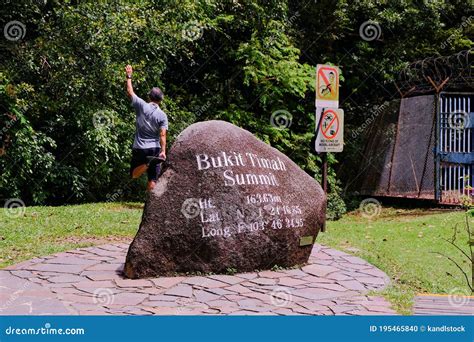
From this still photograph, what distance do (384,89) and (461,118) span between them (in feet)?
11.1

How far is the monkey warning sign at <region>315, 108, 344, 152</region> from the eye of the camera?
31.1 feet

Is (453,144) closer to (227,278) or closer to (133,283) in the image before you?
(227,278)

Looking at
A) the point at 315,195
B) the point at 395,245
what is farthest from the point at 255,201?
the point at 395,245

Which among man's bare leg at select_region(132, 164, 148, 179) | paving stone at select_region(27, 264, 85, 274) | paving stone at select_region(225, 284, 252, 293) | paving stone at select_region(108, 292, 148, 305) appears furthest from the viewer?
man's bare leg at select_region(132, 164, 148, 179)

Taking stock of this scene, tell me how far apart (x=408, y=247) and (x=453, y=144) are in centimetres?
596

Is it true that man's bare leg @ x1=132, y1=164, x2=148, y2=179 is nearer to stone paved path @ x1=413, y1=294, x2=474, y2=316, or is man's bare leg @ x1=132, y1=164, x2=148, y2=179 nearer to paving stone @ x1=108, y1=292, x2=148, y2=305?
paving stone @ x1=108, y1=292, x2=148, y2=305

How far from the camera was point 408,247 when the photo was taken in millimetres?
8812

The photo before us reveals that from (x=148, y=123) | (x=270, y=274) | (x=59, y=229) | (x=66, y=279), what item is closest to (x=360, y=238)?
(x=270, y=274)

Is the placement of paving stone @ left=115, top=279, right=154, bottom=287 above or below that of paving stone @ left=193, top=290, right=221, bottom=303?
below

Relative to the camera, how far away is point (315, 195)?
7176 millimetres

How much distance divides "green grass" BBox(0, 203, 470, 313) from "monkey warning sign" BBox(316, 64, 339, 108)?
7.36 ft

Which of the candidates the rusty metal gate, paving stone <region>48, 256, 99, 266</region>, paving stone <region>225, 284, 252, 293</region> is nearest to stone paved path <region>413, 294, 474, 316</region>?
paving stone <region>225, 284, 252, 293</region>

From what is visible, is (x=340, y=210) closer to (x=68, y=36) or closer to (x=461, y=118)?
(x=461, y=118)

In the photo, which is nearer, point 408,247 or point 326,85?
point 408,247
